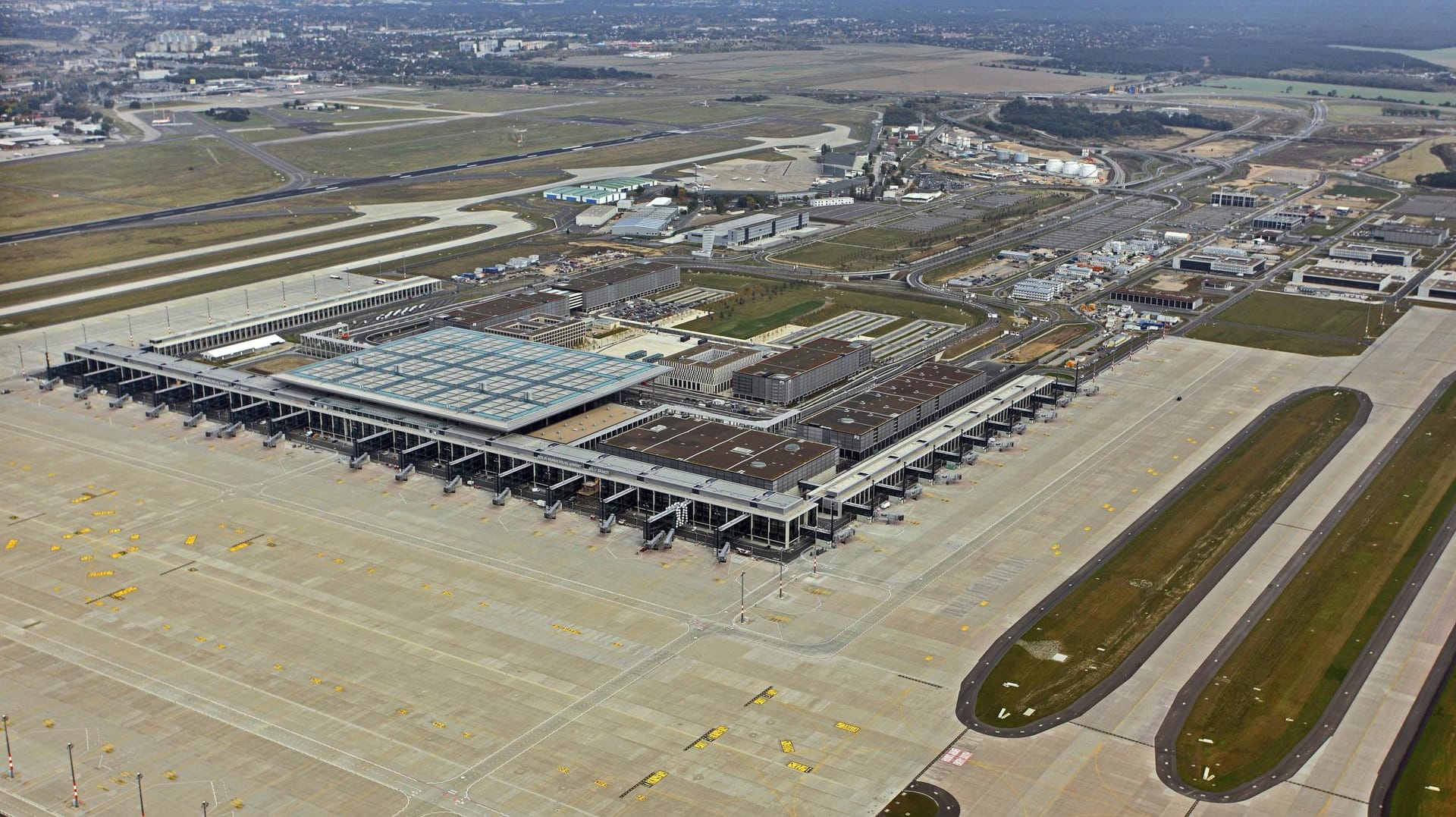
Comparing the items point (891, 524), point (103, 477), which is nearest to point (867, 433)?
point (891, 524)

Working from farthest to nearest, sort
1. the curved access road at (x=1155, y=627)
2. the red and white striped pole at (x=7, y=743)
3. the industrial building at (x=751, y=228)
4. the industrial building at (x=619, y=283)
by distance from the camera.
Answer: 1. the industrial building at (x=751, y=228)
2. the industrial building at (x=619, y=283)
3. the curved access road at (x=1155, y=627)
4. the red and white striped pole at (x=7, y=743)

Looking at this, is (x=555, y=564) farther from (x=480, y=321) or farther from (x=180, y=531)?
(x=480, y=321)

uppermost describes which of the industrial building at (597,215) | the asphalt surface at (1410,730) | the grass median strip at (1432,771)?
the grass median strip at (1432,771)

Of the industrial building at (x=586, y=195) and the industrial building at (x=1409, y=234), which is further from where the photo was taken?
the industrial building at (x=586, y=195)

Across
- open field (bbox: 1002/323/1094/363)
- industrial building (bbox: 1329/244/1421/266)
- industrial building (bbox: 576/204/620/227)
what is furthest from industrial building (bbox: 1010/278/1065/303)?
industrial building (bbox: 576/204/620/227)

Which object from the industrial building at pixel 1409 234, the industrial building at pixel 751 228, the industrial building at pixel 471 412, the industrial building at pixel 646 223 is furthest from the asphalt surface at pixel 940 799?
the industrial building at pixel 1409 234

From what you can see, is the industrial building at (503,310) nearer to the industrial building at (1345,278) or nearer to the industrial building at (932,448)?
the industrial building at (932,448)

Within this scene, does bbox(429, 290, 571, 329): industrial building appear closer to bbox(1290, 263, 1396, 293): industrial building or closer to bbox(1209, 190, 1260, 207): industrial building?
bbox(1290, 263, 1396, 293): industrial building

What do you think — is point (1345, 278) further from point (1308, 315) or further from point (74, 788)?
point (74, 788)
